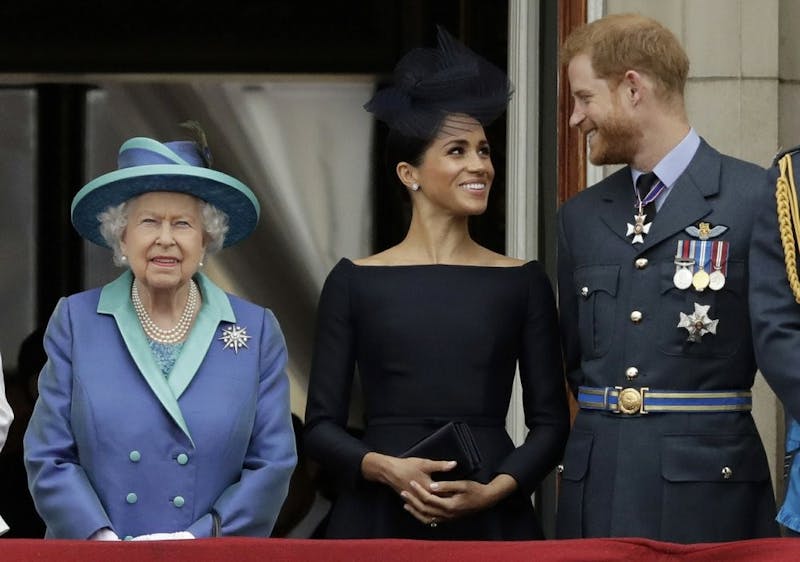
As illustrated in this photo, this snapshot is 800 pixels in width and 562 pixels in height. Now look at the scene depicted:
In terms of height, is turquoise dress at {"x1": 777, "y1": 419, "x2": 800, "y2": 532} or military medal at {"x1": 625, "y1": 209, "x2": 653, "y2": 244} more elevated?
military medal at {"x1": 625, "y1": 209, "x2": 653, "y2": 244}

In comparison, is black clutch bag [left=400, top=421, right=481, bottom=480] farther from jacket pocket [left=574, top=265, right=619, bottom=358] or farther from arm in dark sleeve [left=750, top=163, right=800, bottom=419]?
arm in dark sleeve [left=750, top=163, right=800, bottom=419]

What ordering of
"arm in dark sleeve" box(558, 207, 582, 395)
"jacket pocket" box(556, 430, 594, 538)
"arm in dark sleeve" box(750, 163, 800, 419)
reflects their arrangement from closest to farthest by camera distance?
1. "arm in dark sleeve" box(750, 163, 800, 419)
2. "jacket pocket" box(556, 430, 594, 538)
3. "arm in dark sleeve" box(558, 207, 582, 395)

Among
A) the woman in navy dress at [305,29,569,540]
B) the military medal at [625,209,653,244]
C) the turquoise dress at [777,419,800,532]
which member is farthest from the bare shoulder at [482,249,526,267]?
the turquoise dress at [777,419,800,532]

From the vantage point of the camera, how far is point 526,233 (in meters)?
5.90

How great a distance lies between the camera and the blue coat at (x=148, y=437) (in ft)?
13.3

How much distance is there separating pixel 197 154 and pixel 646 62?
0.98 meters

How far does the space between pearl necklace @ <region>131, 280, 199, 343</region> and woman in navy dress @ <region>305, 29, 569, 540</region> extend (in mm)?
323

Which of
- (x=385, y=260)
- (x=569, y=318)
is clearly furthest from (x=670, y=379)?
(x=385, y=260)

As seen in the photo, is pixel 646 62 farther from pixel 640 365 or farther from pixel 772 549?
pixel 772 549

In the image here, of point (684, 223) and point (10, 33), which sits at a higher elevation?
point (10, 33)

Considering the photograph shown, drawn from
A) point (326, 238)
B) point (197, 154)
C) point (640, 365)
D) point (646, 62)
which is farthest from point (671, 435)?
point (326, 238)

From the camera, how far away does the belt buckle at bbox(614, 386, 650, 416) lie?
4.21 m

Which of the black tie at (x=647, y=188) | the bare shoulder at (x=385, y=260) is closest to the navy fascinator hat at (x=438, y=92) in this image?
the bare shoulder at (x=385, y=260)

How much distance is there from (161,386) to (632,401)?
985 millimetres
